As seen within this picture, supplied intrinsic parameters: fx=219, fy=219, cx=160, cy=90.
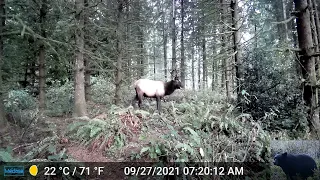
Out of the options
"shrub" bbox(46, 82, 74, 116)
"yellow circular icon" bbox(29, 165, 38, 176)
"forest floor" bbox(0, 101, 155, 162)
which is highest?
"shrub" bbox(46, 82, 74, 116)

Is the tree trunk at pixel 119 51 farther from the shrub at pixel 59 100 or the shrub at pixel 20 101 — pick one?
the shrub at pixel 20 101

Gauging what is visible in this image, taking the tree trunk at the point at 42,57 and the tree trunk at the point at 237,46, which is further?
the tree trunk at the point at 42,57

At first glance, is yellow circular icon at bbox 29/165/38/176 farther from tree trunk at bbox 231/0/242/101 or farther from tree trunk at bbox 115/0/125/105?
tree trunk at bbox 231/0/242/101

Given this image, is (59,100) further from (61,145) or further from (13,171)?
(13,171)

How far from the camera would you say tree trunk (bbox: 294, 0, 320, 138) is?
214 inches

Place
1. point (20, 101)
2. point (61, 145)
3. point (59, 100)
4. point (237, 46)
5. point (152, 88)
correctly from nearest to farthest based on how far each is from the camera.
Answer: point (61, 145) → point (237, 46) → point (152, 88) → point (20, 101) → point (59, 100)

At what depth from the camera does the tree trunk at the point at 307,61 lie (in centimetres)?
543

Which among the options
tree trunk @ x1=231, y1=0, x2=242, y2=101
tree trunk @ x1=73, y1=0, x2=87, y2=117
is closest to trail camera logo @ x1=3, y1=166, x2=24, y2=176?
tree trunk @ x1=73, y1=0, x2=87, y2=117

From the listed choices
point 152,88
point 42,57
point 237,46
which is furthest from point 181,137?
point 42,57

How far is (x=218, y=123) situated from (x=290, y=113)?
7.04ft

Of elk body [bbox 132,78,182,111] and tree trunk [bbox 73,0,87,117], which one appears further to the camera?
elk body [bbox 132,78,182,111]

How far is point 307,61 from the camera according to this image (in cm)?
560

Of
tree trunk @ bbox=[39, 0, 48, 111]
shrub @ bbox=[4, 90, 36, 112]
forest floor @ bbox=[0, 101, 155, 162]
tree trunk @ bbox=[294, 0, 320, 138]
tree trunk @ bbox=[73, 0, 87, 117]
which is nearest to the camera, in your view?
forest floor @ bbox=[0, 101, 155, 162]

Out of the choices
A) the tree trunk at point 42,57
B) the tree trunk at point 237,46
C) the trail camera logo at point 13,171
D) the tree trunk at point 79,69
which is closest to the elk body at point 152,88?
the tree trunk at point 79,69
